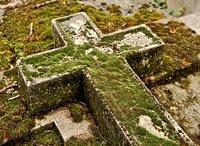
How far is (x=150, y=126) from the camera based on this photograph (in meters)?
7.75

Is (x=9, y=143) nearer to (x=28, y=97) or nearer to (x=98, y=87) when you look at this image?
(x=28, y=97)

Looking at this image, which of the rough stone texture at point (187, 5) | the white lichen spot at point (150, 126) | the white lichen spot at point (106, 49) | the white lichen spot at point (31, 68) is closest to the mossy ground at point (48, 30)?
the white lichen spot at point (106, 49)

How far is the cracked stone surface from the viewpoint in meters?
8.69

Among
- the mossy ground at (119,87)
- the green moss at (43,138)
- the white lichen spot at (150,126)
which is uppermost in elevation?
the mossy ground at (119,87)

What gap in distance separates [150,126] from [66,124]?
1984 millimetres

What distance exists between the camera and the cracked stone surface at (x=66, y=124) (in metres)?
8.69

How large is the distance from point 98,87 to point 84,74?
1.87 ft

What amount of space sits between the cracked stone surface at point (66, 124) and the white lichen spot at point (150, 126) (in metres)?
1.35

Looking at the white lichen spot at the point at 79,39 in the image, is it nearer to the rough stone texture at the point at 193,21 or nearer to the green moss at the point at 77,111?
the green moss at the point at 77,111

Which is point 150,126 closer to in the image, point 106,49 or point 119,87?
point 119,87

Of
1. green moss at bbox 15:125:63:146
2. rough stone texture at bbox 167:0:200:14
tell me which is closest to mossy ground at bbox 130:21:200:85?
green moss at bbox 15:125:63:146

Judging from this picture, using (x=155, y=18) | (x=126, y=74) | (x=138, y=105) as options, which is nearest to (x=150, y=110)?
(x=138, y=105)

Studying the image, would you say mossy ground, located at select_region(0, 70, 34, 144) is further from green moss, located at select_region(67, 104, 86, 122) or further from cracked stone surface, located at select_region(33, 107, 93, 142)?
green moss, located at select_region(67, 104, 86, 122)

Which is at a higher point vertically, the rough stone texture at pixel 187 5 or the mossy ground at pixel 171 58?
the mossy ground at pixel 171 58
